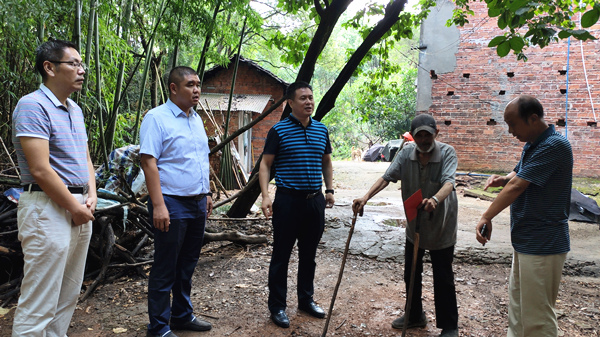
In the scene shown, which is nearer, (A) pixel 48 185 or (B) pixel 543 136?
(A) pixel 48 185

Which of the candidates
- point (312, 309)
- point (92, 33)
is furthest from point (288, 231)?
point (92, 33)

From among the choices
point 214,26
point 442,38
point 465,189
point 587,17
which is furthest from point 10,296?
point 442,38

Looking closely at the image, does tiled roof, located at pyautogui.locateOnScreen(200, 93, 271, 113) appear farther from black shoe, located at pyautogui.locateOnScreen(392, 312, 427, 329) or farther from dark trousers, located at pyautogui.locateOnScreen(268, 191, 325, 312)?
black shoe, located at pyautogui.locateOnScreen(392, 312, 427, 329)

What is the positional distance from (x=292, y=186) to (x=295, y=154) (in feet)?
0.82

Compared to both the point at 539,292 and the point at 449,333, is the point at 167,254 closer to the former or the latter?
the point at 449,333

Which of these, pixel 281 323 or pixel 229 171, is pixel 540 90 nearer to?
pixel 229 171

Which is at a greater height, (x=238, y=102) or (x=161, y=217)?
(x=238, y=102)

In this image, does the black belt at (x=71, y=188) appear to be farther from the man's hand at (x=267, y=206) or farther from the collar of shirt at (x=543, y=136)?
the collar of shirt at (x=543, y=136)

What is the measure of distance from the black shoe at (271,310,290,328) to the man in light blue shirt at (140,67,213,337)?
80 cm

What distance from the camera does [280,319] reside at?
3.17 metres

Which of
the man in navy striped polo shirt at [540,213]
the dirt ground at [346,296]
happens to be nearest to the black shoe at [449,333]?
the dirt ground at [346,296]

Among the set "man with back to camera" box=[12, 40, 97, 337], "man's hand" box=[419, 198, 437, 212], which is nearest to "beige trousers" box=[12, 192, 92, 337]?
"man with back to camera" box=[12, 40, 97, 337]

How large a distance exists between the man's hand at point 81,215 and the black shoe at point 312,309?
185cm

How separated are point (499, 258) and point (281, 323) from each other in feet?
10.1
